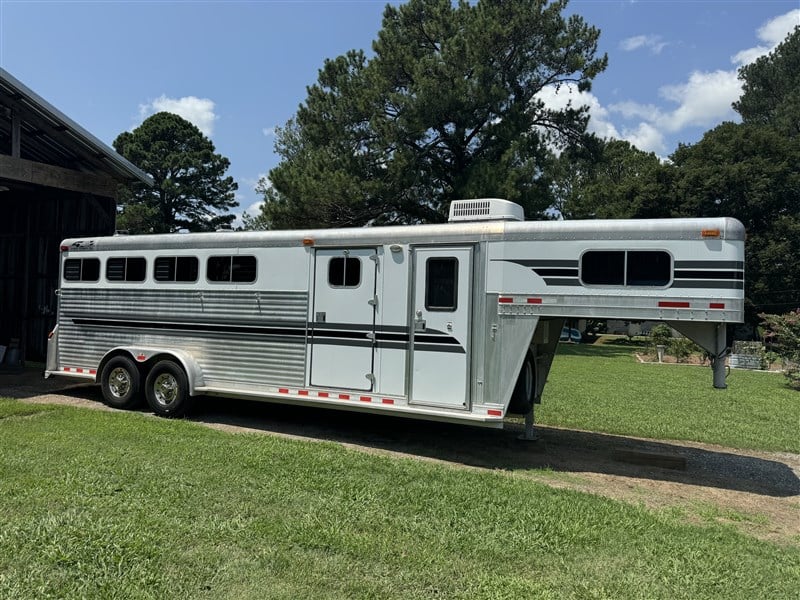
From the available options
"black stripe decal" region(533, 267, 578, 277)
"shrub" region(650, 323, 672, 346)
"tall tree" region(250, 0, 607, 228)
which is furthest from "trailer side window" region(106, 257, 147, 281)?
"shrub" region(650, 323, 672, 346)

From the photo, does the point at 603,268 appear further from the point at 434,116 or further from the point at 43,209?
the point at 434,116

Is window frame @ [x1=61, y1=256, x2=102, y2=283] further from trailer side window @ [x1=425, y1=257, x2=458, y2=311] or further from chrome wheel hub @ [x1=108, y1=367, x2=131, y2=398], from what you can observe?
trailer side window @ [x1=425, y1=257, x2=458, y2=311]

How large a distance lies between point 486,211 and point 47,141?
10.5 meters

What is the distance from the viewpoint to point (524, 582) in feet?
12.2

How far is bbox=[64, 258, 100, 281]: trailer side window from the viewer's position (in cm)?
928

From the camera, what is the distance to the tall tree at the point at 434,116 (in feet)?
66.3

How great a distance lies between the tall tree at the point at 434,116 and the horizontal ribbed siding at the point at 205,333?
1114cm

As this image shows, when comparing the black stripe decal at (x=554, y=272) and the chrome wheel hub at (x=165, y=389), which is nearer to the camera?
the black stripe decal at (x=554, y=272)

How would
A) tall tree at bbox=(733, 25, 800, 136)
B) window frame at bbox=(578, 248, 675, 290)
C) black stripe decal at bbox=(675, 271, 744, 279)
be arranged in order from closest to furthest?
black stripe decal at bbox=(675, 271, 744, 279) → window frame at bbox=(578, 248, 675, 290) → tall tree at bbox=(733, 25, 800, 136)

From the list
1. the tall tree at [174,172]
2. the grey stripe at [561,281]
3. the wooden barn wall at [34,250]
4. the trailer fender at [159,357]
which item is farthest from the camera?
the tall tree at [174,172]

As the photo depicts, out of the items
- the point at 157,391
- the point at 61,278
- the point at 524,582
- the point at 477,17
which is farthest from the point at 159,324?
the point at 477,17

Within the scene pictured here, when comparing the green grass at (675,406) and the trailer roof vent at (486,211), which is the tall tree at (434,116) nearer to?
the green grass at (675,406)

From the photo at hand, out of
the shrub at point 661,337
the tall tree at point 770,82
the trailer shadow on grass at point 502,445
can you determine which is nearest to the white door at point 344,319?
the trailer shadow on grass at point 502,445

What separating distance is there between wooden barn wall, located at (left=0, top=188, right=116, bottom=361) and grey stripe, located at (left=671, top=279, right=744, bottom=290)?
→ 40.9 ft
